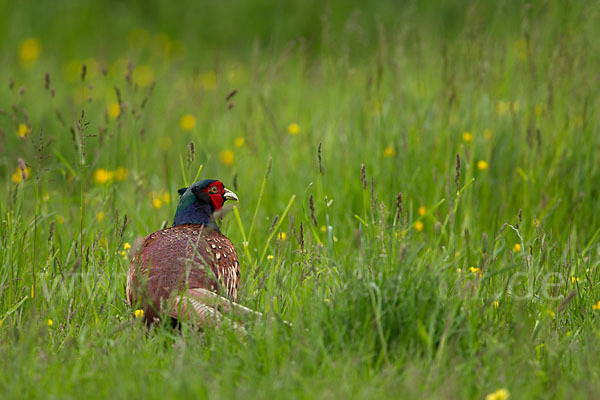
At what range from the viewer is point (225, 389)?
2461mm

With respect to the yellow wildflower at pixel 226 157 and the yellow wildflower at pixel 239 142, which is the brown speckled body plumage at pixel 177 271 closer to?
the yellow wildflower at pixel 226 157

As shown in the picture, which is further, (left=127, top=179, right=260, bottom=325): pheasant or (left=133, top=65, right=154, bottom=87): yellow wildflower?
(left=133, top=65, right=154, bottom=87): yellow wildflower

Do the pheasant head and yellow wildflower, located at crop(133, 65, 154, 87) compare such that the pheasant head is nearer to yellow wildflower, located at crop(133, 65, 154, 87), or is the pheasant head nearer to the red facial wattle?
the red facial wattle

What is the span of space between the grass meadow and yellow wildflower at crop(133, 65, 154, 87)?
7cm

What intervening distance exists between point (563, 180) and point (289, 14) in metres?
6.30

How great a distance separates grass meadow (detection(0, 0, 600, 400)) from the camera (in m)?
2.65

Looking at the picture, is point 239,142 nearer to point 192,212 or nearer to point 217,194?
point 217,194

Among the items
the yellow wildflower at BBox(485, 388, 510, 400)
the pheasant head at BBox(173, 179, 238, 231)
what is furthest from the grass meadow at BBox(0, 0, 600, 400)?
the pheasant head at BBox(173, 179, 238, 231)

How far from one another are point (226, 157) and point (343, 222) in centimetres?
145

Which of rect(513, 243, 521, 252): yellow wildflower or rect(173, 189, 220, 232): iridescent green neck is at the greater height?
rect(173, 189, 220, 232): iridescent green neck

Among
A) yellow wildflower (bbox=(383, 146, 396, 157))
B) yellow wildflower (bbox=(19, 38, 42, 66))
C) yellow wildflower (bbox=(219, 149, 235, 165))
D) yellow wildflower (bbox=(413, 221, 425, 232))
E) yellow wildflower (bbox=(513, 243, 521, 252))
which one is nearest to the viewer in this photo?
yellow wildflower (bbox=(513, 243, 521, 252))

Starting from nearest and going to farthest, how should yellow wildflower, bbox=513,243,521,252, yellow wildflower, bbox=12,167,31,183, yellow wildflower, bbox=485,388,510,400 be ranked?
yellow wildflower, bbox=485,388,510,400
yellow wildflower, bbox=12,167,31,183
yellow wildflower, bbox=513,243,521,252

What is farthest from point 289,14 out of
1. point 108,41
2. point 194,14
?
point 108,41

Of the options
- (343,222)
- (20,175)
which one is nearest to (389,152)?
(343,222)
